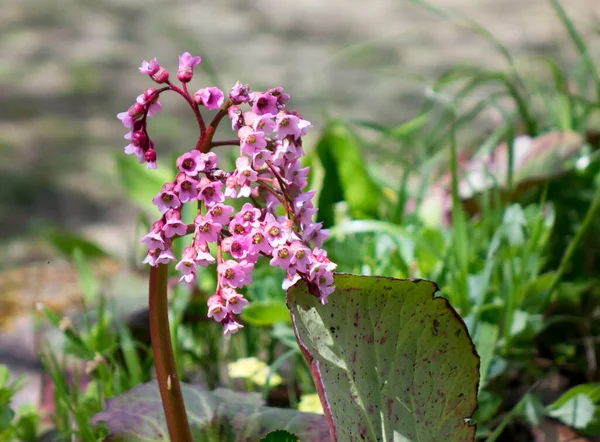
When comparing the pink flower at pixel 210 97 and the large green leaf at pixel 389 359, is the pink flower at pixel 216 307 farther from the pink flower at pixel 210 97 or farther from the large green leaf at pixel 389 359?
the pink flower at pixel 210 97

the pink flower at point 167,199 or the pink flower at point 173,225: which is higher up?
the pink flower at point 167,199

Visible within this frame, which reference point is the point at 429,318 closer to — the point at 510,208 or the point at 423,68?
the point at 510,208

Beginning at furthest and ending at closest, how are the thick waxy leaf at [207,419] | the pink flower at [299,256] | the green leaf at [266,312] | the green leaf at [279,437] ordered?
the green leaf at [266,312] → the thick waxy leaf at [207,419] → the green leaf at [279,437] → the pink flower at [299,256]

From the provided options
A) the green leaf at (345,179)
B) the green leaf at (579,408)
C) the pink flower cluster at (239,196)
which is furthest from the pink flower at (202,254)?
the green leaf at (345,179)

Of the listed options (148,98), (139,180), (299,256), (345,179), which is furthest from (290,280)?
(139,180)

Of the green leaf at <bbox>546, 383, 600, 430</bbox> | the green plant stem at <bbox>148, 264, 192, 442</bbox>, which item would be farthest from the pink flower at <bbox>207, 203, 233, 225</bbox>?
the green leaf at <bbox>546, 383, 600, 430</bbox>

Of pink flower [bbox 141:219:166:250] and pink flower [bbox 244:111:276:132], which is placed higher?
pink flower [bbox 244:111:276:132]

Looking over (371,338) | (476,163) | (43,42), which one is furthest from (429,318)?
(43,42)

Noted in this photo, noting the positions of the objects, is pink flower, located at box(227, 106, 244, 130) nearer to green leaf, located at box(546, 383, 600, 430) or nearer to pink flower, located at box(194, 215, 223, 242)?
pink flower, located at box(194, 215, 223, 242)
